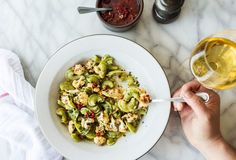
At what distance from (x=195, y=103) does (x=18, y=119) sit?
56 cm

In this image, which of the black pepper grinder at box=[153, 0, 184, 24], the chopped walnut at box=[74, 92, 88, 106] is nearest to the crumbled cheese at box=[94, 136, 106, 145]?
the chopped walnut at box=[74, 92, 88, 106]

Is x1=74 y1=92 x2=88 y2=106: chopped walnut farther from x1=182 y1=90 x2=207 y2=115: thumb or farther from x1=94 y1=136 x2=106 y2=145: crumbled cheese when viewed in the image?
x1=182 y1=90 x2=207 y2=115: thumb

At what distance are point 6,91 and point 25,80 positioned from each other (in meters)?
0.07

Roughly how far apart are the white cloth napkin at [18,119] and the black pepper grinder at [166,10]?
1.50 ft

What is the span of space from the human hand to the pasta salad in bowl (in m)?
0.12

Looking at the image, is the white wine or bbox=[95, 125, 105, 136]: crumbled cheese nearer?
the white wine

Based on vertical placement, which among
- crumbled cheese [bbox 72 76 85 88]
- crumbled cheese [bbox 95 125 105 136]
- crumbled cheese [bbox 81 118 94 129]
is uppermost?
crumbled cheese [bbox 72 76 85 88]

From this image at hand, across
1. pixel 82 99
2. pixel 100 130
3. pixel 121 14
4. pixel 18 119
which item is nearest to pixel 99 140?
pixel 100 130

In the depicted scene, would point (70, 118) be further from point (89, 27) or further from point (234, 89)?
point (234, 89)

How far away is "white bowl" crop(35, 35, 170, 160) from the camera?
3.74 feet

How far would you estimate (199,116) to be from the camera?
108cm

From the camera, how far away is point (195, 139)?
3.80 feet

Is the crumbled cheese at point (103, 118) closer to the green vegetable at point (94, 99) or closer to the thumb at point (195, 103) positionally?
the green vegetable at point (94, 99)

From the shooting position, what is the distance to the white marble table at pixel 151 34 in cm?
122
